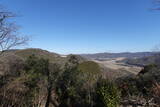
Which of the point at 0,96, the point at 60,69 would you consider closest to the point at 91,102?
the point at 60,69

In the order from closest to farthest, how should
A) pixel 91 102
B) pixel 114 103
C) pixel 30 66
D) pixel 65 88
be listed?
pixel 114 103, pixel 91 102, pixel 65 88, pixel 30 66

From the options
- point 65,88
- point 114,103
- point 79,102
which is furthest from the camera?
point 65,88

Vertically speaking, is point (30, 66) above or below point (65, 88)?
above

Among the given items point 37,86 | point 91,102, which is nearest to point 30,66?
point 37,86

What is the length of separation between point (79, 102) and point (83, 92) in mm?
658

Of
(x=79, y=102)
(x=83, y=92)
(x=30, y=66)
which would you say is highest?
(x=30, y=66)

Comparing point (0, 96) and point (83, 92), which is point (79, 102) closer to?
point (83, 92)

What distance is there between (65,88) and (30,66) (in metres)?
3.19

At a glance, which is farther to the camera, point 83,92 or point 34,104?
point 83,92

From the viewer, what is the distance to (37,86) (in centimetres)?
930

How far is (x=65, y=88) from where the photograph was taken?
10.6m

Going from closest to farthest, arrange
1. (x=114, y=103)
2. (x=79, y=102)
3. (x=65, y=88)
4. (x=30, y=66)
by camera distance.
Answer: (x=114, y=103)
(x=79, y=102)
(x=65, y=88)
(x=30, y=66)

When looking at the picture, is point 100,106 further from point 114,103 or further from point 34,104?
point 34,104

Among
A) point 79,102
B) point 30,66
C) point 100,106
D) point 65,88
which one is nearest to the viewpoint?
point 100,106
